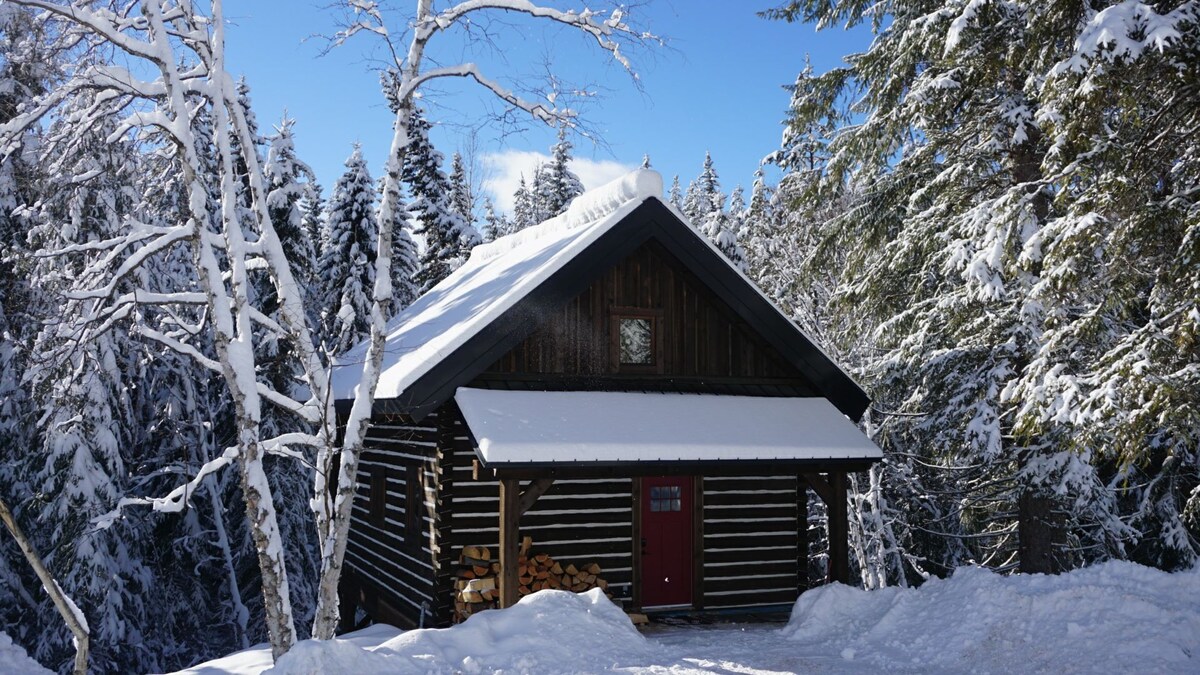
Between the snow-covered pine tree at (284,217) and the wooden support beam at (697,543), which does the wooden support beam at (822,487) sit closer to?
the wooden support beam at (697,543)

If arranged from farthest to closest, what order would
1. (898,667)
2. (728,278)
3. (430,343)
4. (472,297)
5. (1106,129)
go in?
(472,297) < (728,278) < (430,343) < (1106,129) < (898,667)

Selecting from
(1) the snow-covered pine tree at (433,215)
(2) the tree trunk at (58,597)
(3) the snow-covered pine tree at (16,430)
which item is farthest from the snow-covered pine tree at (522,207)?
(2) the tree trunk at (58,597)

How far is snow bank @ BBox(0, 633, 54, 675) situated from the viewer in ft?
38.1

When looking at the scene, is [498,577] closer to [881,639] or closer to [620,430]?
[620,430]

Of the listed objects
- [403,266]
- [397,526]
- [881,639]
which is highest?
[403,266]

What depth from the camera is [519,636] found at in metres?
8.74

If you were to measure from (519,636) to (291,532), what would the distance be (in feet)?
55.5

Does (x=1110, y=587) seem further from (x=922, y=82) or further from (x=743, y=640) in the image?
(x=922, y=82)

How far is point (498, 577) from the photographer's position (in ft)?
38.2

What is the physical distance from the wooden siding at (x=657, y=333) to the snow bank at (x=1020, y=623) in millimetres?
4027

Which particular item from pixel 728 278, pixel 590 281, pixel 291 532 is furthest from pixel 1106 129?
pixel 291 532

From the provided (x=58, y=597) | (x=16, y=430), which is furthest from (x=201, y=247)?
(x=16, y=430)

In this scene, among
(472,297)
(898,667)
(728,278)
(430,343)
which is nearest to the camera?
(898,667)

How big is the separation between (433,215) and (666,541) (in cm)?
2062
